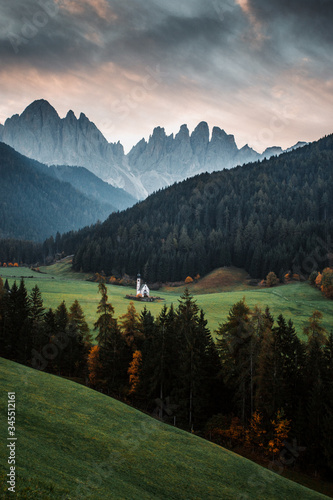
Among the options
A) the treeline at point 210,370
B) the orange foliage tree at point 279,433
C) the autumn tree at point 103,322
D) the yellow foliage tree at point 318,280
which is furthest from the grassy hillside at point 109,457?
the yellow foliage tree at point 318,280

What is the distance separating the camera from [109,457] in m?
24.5

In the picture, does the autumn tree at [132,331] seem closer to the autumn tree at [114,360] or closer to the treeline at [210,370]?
the treeline at [210,370]

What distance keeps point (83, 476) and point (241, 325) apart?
1194 inches

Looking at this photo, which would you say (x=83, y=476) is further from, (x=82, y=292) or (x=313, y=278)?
(x=313, y=278)

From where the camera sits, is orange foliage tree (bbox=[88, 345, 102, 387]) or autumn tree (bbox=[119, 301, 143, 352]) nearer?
orange foliage tree (bbox=[88, 345, 102, 387])

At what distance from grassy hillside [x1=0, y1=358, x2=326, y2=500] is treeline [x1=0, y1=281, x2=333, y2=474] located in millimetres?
11068

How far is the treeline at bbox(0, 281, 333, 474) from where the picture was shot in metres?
41.3

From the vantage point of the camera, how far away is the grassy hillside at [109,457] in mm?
19094

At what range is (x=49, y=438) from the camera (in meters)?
24.3

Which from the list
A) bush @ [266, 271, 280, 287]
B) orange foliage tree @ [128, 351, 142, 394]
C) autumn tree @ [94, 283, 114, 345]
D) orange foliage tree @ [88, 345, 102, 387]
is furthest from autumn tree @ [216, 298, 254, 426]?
bush @ [266, 271, 280, 287]

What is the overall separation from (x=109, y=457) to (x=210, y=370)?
2895 centimetres

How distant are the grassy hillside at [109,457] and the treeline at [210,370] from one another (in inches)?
436

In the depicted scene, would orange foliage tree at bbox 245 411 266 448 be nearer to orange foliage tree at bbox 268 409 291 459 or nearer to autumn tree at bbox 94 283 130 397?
orange foliage tree at bbox 268 409 291 459

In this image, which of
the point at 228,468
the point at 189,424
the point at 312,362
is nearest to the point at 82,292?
the point at 189,424
